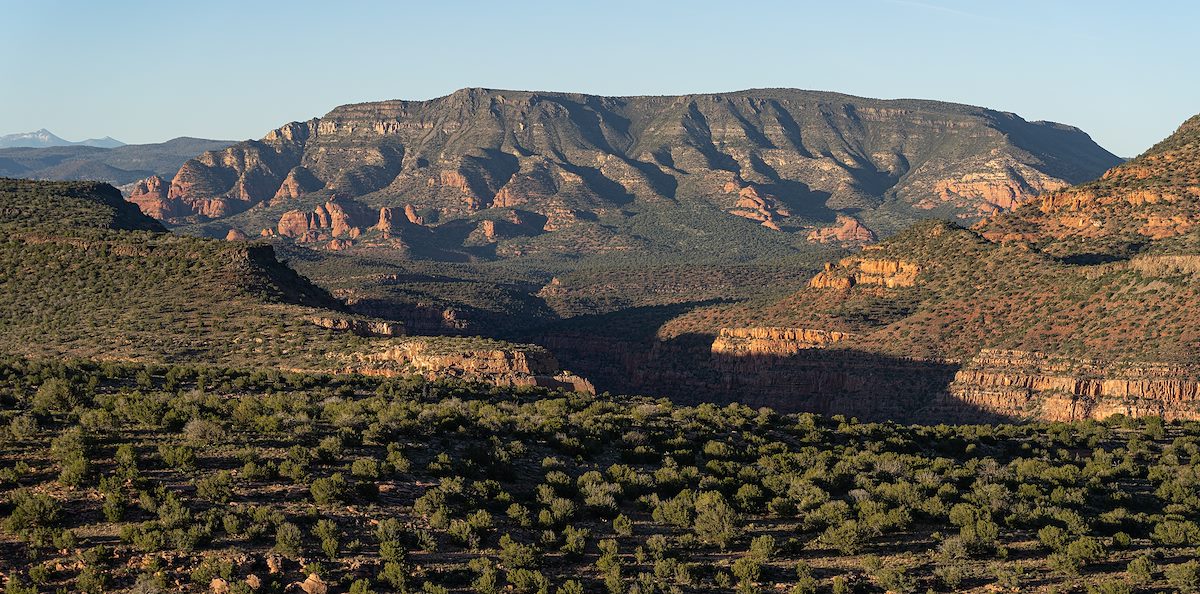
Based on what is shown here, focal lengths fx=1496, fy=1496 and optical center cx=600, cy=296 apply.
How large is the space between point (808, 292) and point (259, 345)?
242ft

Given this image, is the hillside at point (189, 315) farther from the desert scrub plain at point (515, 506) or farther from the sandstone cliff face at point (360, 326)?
the desert scrub plain at point (515, 506)

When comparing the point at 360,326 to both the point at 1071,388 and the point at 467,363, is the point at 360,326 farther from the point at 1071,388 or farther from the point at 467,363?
the point at 1071,388

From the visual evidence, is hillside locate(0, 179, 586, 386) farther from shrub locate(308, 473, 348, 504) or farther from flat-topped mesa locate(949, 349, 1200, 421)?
shrub locate(308, 473, 348, 504)

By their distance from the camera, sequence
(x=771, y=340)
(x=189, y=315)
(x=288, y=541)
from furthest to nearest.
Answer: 1. (x=771, y=340)
2. (x=189, y=315)
3. (x=288, y=541)

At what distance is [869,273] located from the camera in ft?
482

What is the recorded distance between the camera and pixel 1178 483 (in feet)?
172

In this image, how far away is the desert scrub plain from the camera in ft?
112

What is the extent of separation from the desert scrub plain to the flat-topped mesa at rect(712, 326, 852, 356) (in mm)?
75123

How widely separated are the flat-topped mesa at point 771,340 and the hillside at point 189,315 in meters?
35.6

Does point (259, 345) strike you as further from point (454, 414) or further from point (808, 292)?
point (808, 292)

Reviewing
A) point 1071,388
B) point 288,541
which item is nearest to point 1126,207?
point 1071,388

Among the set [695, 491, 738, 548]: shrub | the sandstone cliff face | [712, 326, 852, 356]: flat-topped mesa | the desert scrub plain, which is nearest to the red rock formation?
[712, 326, 852, 356]: flat-topped mesa

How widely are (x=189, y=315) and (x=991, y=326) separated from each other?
61.9 metres

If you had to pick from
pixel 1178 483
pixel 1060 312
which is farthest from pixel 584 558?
pixel 1060 312
